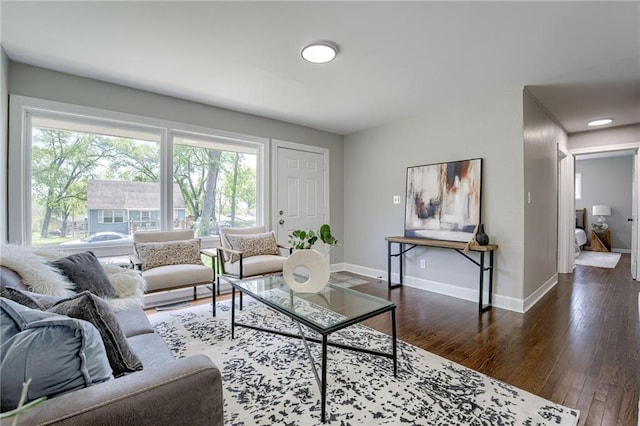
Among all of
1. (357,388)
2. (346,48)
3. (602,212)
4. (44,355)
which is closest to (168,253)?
(357,388)

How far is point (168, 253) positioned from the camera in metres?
2.99

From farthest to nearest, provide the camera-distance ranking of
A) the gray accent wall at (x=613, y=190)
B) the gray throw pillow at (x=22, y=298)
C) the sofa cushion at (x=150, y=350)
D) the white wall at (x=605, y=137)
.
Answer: the gray accent wall at (x=613, y=190)
the white wall at (x=605, y=137)
the sofa cushion at (x=150, y=350)
the gray throw pillow at (x=22, y=298)

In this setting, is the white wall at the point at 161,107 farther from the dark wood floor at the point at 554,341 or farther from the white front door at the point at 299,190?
the dark wood floor at the point at 554,341

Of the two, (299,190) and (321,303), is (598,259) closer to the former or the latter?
(299,190)

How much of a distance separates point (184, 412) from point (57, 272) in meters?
1.53

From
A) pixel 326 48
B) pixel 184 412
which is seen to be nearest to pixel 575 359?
pixel 184 412

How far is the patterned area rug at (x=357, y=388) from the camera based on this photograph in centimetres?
151

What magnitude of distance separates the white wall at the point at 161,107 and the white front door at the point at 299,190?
0.62 feet

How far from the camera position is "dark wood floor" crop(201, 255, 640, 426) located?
172 centimetres

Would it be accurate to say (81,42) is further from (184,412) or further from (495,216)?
(495,216)

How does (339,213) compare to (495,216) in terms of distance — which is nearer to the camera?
(495,216)

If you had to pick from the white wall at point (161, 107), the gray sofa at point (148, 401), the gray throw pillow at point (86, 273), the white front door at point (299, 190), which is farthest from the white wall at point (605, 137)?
the gray throw pillow at point (86, 273)

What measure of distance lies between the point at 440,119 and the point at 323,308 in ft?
9.68

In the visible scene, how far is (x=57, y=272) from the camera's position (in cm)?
175
